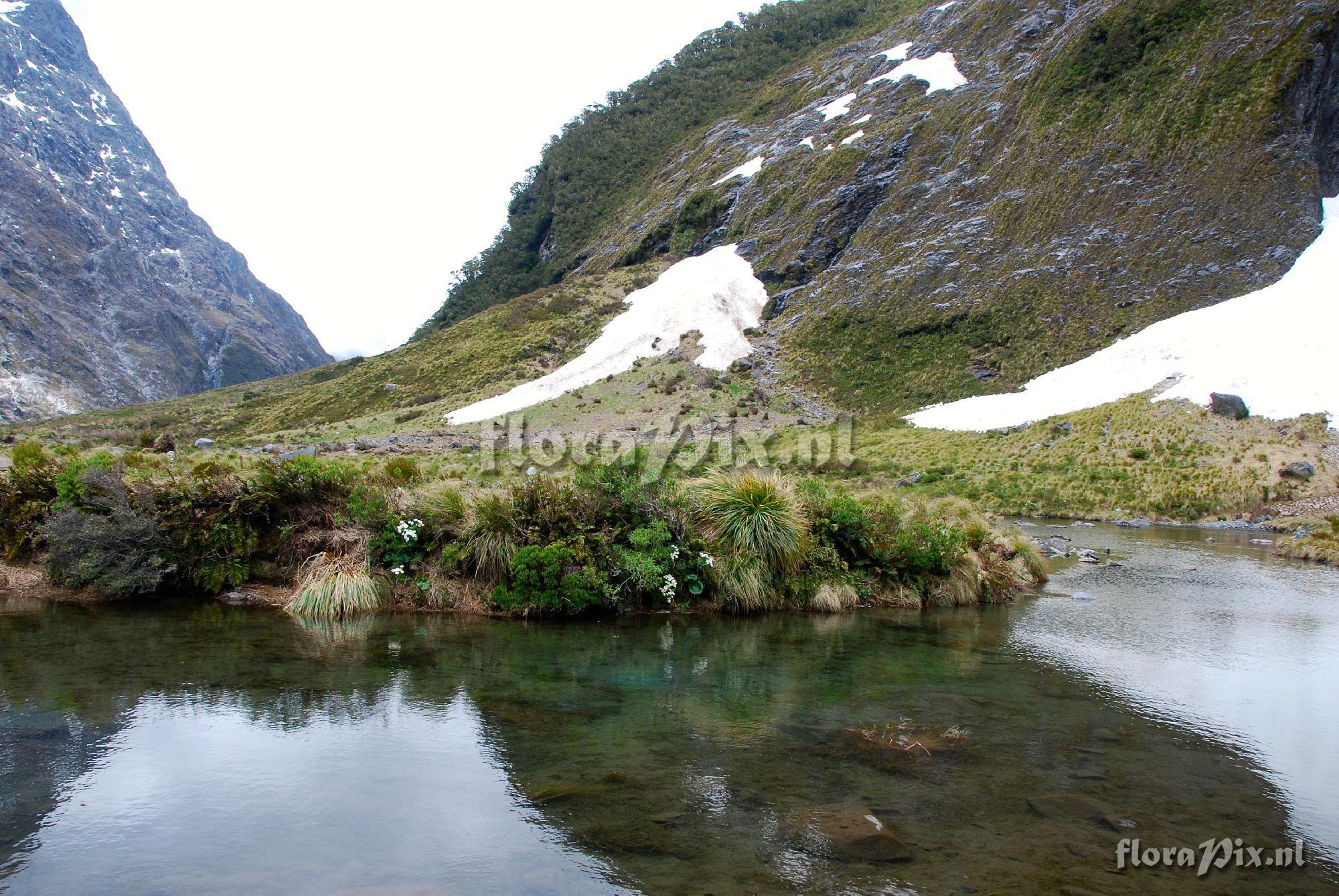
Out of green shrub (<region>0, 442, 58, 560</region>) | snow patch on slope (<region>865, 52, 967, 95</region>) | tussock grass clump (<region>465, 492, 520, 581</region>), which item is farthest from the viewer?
snow patch on slope (<region>865, 52, 967, 95</region>)

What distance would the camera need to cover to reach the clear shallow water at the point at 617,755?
4.68 m

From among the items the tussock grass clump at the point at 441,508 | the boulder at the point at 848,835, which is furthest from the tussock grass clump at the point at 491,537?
the boulder at the point at 848,835

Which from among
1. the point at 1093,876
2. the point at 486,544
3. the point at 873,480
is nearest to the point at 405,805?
the point at 1093,876

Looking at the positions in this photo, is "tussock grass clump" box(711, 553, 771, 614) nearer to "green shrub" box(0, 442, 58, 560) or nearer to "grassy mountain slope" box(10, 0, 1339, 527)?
"grassy mountain slope" box(10, 0, 1339, 527)

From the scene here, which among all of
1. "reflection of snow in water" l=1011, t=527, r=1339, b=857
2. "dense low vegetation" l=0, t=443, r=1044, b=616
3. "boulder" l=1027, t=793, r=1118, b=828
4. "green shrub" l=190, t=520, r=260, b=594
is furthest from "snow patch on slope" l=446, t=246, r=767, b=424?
"boulder" l=1027, t=793, r=1118, b=828

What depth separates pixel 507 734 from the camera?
687 centimetres

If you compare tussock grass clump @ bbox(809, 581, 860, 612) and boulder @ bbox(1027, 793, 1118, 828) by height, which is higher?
tussock grass clump @ bbox(809, 581, 860, 612)

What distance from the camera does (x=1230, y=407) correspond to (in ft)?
98.0

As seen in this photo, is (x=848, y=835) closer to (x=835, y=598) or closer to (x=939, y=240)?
(x=835, y=598)

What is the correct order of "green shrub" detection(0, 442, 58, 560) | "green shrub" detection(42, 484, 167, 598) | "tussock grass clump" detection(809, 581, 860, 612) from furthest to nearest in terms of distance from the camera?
"tussock grass clump" detection(809, 581, 860, 612) → "green shrub" detection(0, 442, 58, 560) → "green shrub" detection(42, 484, 167, 598)

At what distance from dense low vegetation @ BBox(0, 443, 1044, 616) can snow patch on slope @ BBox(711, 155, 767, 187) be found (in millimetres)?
66118

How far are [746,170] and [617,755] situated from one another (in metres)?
75.0

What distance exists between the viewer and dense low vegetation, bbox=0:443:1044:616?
1170 centimetres

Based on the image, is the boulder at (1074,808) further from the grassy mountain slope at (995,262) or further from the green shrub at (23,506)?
the grassy mountain slope at (995,262)
